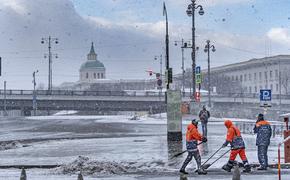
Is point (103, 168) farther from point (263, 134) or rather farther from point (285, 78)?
point (285, 78)

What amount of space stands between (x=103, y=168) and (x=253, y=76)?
13654 centimetres

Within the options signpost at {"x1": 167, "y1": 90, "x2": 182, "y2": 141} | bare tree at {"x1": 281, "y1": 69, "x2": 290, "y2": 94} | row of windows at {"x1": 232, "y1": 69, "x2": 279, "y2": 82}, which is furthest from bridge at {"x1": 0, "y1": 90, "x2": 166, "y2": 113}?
signpost at {"x1": 167, "y1": 90, "x2": 182, "y2": 141}

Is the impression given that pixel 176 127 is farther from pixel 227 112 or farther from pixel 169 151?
pixel 227 112

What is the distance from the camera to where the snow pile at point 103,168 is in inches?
683

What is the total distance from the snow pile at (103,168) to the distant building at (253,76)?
110712mm

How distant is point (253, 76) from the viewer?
150m

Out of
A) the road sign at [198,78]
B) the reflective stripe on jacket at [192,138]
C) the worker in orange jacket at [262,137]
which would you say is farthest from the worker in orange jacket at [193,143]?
the road sign at [198,78]

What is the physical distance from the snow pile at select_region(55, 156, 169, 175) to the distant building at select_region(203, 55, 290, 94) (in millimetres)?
110712

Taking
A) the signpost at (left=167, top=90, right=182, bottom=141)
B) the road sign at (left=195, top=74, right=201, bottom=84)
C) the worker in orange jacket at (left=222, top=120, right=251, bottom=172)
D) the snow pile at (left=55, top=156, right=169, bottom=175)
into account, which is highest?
the road sign at (left=195, top=74, right=201, bottom=84)

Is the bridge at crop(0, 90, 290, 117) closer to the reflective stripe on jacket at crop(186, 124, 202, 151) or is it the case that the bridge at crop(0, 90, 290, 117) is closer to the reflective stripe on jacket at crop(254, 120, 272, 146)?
the reflective stripe on jacket at crop(254, 120, 272, 146)

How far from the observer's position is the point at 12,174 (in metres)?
17.2

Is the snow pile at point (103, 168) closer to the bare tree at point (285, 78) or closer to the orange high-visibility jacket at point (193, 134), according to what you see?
the orange high-visibility jacket at point (193, 134)

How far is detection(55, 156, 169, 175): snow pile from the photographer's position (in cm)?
1734

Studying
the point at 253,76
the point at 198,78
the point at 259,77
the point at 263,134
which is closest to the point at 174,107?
the point at 263,134
